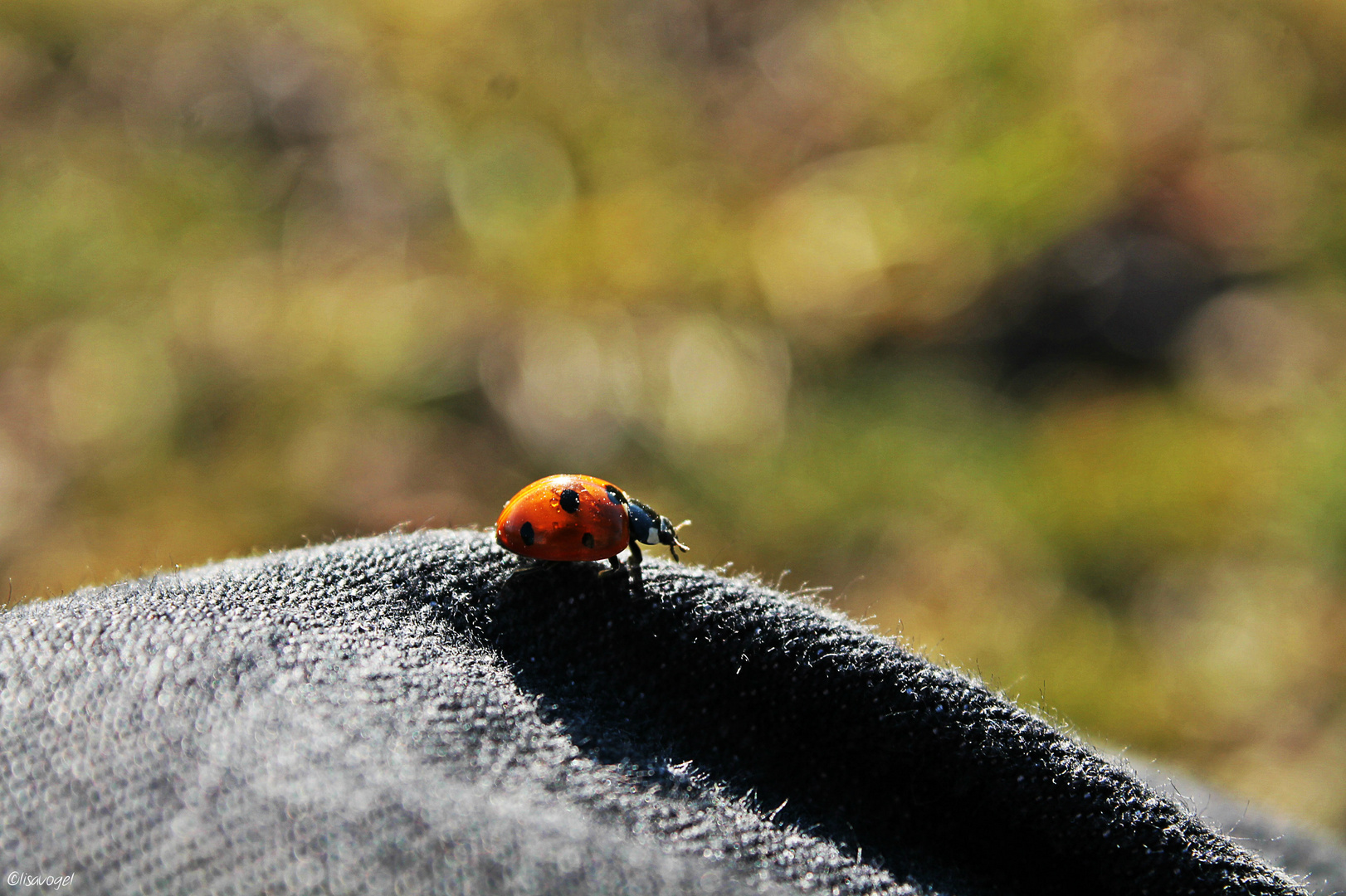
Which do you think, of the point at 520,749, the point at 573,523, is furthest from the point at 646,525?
the point at 520,749

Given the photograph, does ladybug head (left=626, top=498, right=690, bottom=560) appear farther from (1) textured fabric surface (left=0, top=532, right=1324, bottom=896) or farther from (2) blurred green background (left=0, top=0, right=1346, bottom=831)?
(2) blurred green background (left=0, top=0, right=1346, bottom=831)

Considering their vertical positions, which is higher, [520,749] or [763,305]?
[763,305]

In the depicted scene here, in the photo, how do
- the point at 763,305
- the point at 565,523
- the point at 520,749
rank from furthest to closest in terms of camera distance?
the point at 763,305
the point at 565,523
the point at 520,749

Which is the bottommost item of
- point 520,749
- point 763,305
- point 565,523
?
point 520,749

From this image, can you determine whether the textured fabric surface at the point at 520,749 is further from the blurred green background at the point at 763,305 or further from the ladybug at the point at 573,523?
the blurred green background at the point at 763,305

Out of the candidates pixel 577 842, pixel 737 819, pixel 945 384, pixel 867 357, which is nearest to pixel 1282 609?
pixel 945 384

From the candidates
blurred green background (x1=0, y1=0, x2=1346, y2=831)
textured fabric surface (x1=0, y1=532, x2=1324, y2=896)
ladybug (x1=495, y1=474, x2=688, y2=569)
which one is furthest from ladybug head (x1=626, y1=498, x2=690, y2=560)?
blurred green background (x1=0, y1=0, x2=1346, y2=831)

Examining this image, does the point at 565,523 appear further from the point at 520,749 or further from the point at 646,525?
the point at 520,749
